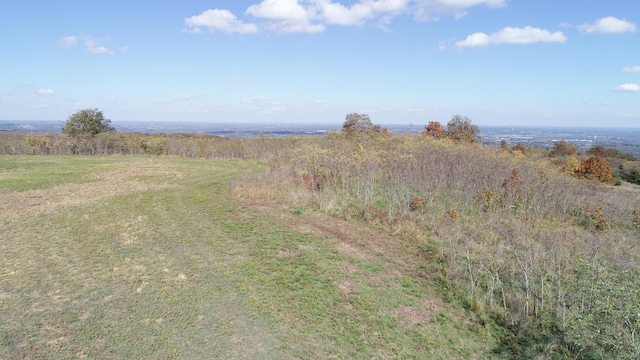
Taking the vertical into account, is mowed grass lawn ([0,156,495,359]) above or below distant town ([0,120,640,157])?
below

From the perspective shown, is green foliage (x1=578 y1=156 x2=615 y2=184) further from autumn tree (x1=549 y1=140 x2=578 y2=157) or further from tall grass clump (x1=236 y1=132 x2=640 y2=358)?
autumn tree (x1=549 y1=140 x2=578 y2=157)

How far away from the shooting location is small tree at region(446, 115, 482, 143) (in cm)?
2475

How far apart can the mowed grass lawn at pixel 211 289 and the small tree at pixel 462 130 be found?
1832cm

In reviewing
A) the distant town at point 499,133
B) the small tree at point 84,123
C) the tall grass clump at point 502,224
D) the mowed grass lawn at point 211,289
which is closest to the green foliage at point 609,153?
the distant town at point 499,133

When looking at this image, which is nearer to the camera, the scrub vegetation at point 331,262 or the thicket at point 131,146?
the scrub vegetation at point 331,262

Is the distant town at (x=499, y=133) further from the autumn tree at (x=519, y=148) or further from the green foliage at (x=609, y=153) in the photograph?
the green foliage at (x=609, y=153)

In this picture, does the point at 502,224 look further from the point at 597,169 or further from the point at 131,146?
the point at 131,146

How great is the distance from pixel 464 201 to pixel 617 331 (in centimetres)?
883

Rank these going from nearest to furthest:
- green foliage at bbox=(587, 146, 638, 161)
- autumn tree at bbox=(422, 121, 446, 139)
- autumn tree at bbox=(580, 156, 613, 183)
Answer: autumn tree at bbox=(580, 156, 613, 183) < autumn tree at bbox=(422, 121, 446, 139) < green foliage at bbox=(587, 146, 638, 161)

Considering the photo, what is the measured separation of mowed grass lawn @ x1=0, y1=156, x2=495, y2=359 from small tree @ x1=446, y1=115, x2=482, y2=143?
60.1 ft

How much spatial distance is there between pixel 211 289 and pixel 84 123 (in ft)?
95.1

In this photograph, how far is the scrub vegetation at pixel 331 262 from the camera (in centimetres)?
462

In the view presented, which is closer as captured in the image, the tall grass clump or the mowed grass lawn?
the mowed grass lawn

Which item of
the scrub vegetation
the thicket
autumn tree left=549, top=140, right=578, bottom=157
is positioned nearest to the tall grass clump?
the scrub vegetation
